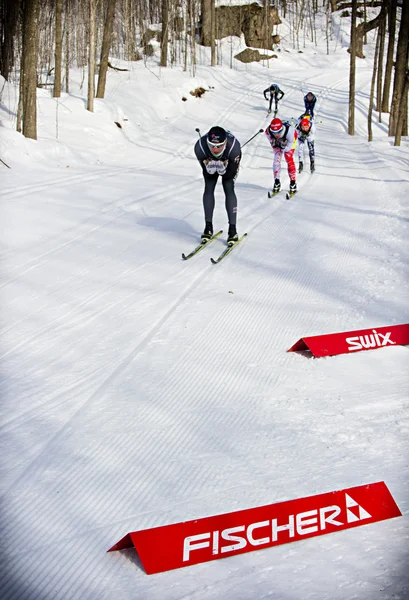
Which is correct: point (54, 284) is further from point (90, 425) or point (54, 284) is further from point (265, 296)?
point (90, 425)

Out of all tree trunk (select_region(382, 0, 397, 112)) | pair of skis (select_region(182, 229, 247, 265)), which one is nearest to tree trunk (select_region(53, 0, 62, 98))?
tree trunk (select_region(382, 0, 397, 112))

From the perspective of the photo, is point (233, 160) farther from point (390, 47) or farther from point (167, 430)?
point (390, 47)

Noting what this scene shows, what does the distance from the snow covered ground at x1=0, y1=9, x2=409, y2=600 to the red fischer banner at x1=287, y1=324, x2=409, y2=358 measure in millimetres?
93

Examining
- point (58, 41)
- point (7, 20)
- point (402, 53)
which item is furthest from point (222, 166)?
point (402, 53)

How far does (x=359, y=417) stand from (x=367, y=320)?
194cm

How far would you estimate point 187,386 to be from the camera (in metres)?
4.62

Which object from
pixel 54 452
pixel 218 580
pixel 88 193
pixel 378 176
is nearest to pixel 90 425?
pixel 54 452

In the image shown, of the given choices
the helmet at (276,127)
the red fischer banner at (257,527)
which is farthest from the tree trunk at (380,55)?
the red fischer banner at (257,527)

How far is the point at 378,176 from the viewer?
14500 millimetres

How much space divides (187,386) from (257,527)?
1.76 meters

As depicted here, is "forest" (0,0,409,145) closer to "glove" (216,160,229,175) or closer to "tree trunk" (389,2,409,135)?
"tree trunk" (389,2,409,135)

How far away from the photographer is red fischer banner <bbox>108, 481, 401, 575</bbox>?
2832 mm

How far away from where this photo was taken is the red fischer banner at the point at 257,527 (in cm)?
283

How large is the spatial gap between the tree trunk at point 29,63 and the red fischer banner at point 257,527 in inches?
548
